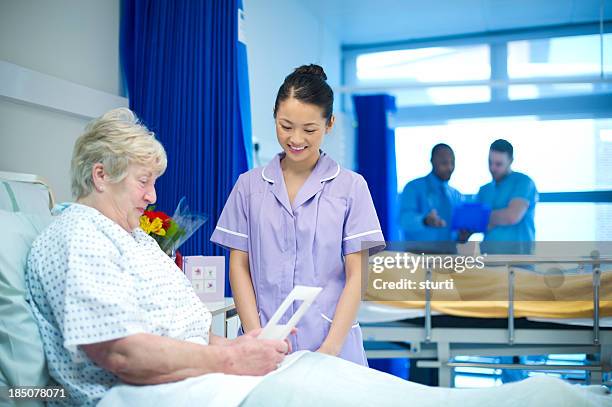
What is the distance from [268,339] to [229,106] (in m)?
1.80

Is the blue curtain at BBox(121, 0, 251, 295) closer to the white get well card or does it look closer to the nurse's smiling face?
the white get well card

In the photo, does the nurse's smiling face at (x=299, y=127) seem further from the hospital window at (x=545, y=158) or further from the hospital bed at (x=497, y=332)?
the hospital window at (x=545, y=158)

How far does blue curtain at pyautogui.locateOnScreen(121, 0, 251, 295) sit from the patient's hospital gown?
5.19 ft

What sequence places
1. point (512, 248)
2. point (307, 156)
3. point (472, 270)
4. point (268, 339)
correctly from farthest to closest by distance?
point (512, 248), point (472, 270), point (307, 156), point (268, 339)

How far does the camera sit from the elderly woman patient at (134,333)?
1291 millimetres

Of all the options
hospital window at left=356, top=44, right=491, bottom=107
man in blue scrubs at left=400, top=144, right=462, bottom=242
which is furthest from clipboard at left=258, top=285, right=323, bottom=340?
hospital window at left=356, top=44, right=491, bottom=107

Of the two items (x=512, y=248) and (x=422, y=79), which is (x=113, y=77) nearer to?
(x=512, y=248)

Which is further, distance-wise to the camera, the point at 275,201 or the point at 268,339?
the point at 275,201

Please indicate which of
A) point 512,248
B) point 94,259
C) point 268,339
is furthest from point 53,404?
point 512,248

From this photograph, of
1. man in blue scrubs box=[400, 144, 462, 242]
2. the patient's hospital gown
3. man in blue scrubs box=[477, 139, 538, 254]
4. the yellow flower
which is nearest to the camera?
the patient's hospital gown

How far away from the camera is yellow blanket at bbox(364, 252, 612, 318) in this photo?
3141mm

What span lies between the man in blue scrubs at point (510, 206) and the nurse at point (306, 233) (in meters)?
3.26

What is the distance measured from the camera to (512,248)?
504 cm

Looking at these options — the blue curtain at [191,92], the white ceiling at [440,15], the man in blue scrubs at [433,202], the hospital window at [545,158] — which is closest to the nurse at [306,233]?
the blue curtain at [191,92]
